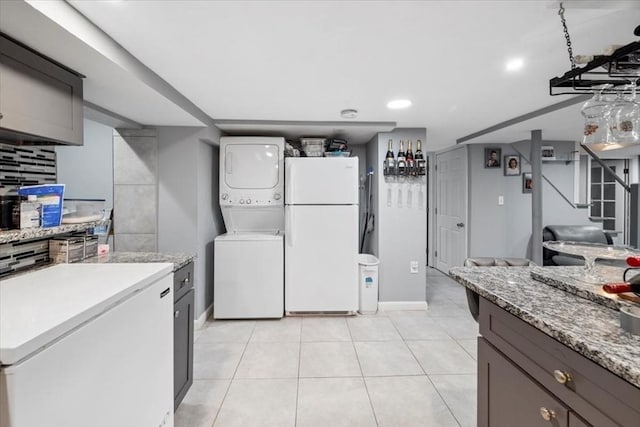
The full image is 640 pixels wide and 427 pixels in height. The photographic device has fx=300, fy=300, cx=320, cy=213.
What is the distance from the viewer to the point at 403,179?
11.7ft

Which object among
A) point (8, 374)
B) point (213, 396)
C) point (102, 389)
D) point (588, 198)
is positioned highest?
point (588, 198)

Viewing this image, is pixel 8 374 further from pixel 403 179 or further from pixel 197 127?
pixel 403 179

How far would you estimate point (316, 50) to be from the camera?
1.71 m

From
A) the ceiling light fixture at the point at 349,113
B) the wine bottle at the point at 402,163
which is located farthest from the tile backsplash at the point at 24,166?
the wine bottle at the point at 402,163

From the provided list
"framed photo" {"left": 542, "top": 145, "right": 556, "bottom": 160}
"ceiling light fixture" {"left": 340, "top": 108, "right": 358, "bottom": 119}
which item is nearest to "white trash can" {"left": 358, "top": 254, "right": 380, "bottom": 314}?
"ceiling light fixture" {"left": 340, "top": 108, "right": 358, "bottom": 119}

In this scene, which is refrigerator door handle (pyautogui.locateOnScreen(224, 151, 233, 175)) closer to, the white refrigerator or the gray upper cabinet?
the white refrigerator

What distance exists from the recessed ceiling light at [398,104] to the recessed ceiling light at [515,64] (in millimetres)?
801

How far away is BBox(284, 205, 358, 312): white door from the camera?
11.0ft

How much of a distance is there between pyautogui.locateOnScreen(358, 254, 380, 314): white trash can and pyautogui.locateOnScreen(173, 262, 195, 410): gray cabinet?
1.98 meters

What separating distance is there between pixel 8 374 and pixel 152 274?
0.69 meters

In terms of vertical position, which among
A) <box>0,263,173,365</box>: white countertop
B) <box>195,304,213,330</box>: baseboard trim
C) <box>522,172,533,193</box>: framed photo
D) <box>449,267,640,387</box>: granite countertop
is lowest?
<box>195,304,213,330</box>: baseboard trim

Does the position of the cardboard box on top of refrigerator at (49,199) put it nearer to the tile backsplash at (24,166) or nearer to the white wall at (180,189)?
the tile backsplash at (24,166)

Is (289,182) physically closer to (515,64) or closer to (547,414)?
(515,64)

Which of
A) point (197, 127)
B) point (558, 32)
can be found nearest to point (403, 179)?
point (558, 32)
